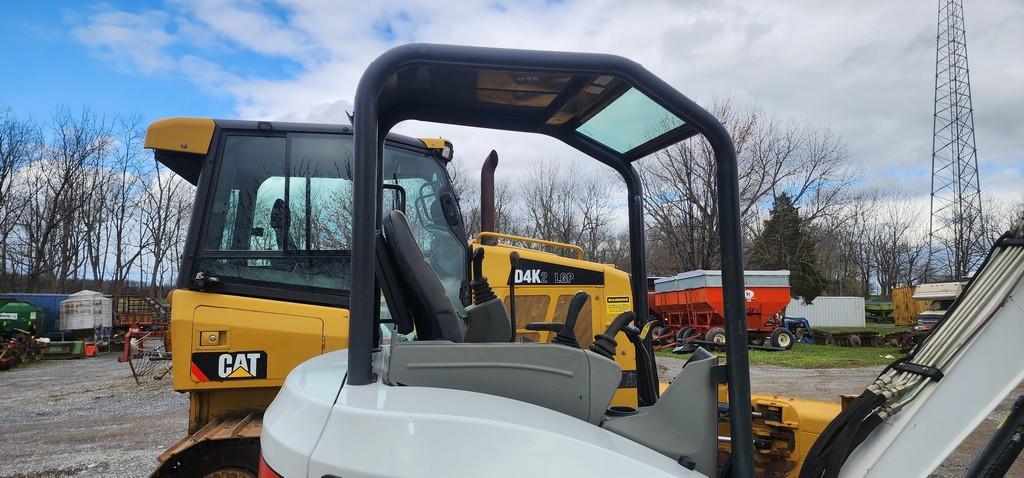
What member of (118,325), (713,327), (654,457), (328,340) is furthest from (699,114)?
(118,325)

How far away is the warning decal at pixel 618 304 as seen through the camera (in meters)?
6.05

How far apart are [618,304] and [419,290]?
4150 millimetres

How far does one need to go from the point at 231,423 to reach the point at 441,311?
103 inches

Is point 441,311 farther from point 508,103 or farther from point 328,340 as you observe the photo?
A: point 328,340

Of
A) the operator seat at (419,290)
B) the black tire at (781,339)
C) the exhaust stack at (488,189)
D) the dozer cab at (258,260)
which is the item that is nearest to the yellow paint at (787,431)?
the dozer cab at (258,260)

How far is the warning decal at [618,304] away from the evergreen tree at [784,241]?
26.7 metres

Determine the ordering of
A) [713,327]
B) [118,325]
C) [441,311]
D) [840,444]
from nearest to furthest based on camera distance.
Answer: [840,444], [441,311], [713,327], [118,325]

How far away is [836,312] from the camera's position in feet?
144

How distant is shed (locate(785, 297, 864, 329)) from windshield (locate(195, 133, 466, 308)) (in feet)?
148

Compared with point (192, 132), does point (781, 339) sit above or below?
below

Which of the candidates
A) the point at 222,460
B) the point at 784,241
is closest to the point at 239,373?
A: the point at 222,460

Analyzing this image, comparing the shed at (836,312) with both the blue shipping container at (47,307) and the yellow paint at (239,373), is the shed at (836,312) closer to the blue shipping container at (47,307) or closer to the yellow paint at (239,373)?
the blue shipping container at (47,307)

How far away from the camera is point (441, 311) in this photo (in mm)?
2207

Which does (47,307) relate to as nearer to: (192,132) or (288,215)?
(192,132)
